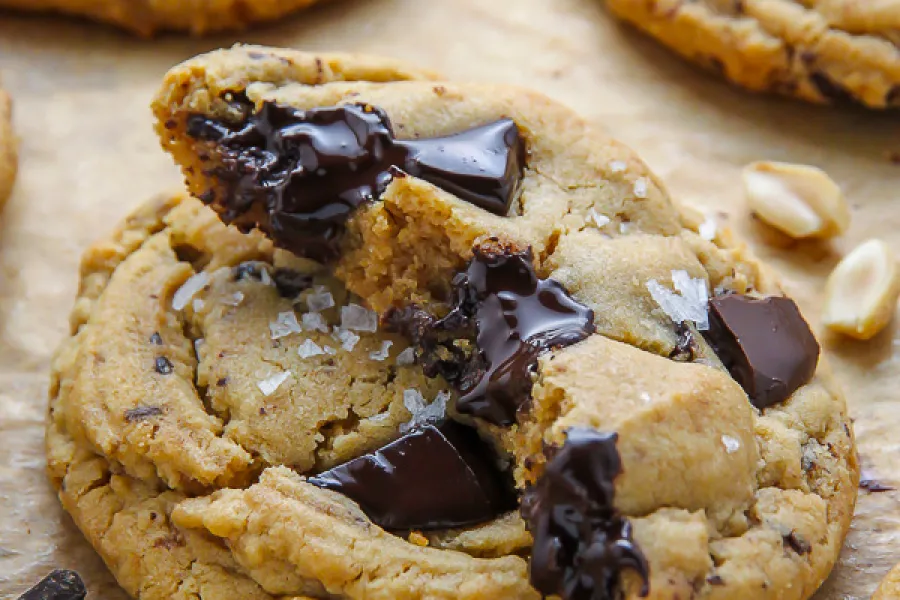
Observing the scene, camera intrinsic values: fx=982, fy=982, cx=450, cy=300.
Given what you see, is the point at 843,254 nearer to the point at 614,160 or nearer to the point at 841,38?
the point at 841,38

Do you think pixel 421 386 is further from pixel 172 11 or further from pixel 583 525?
pixel 172 11

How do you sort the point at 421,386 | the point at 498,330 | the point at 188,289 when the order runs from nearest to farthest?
the point at 498,330, the point at 421,386, the point at 188,289

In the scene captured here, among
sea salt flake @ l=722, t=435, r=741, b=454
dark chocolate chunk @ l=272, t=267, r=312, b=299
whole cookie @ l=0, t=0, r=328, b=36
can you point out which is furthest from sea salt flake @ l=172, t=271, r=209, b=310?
whole cookie @ l=0, t=0, r=328, b=36

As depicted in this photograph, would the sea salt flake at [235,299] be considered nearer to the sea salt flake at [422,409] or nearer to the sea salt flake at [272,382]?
the sea salt flake at [272,382]

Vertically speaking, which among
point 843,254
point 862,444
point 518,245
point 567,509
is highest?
point 518,245

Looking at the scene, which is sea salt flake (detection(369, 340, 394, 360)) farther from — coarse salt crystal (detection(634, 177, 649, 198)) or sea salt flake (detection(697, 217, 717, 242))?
sea salt flake (detection(697, 217, 717, 242))

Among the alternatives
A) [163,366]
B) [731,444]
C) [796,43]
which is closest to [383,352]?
[163,366]

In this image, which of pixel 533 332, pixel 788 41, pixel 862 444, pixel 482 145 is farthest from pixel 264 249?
pixel 788 41
